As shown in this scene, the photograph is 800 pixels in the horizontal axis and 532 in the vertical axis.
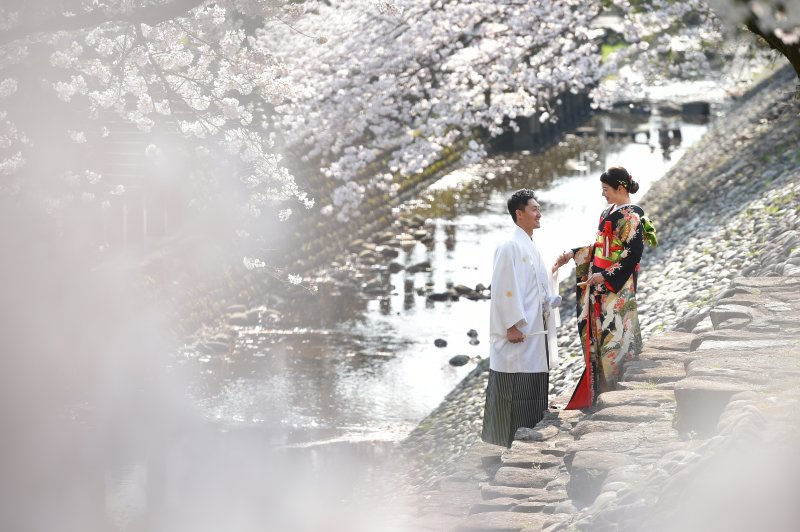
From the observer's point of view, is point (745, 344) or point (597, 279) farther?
point (597, 279)

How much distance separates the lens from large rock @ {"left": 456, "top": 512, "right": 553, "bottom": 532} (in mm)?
3947

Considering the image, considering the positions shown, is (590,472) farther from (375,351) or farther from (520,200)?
(375,351)

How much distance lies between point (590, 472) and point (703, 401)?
0.76 meters

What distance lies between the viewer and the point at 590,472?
4047 millimetres

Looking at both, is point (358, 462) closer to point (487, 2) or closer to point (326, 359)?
point (326, 359)

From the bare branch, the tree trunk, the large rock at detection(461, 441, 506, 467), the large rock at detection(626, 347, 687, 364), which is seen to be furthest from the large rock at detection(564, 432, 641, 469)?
the bare branch

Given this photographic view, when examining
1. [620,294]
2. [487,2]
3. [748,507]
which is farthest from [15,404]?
[487,2]

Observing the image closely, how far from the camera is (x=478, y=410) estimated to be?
324 inches

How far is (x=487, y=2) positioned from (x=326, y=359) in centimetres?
819

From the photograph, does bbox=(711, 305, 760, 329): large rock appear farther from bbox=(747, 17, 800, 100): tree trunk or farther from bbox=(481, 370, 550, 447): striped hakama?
bbox=(747, 17, 800, 100): tree trunk

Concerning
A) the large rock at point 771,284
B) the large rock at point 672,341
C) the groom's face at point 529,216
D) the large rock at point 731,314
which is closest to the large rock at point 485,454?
the large rock at point 672,341

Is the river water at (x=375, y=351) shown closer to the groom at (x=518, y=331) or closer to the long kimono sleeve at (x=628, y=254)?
the groom at (x=518, y=331)

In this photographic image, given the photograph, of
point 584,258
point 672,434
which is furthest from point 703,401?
point 584,258

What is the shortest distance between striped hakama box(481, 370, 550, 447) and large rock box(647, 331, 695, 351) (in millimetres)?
1095
